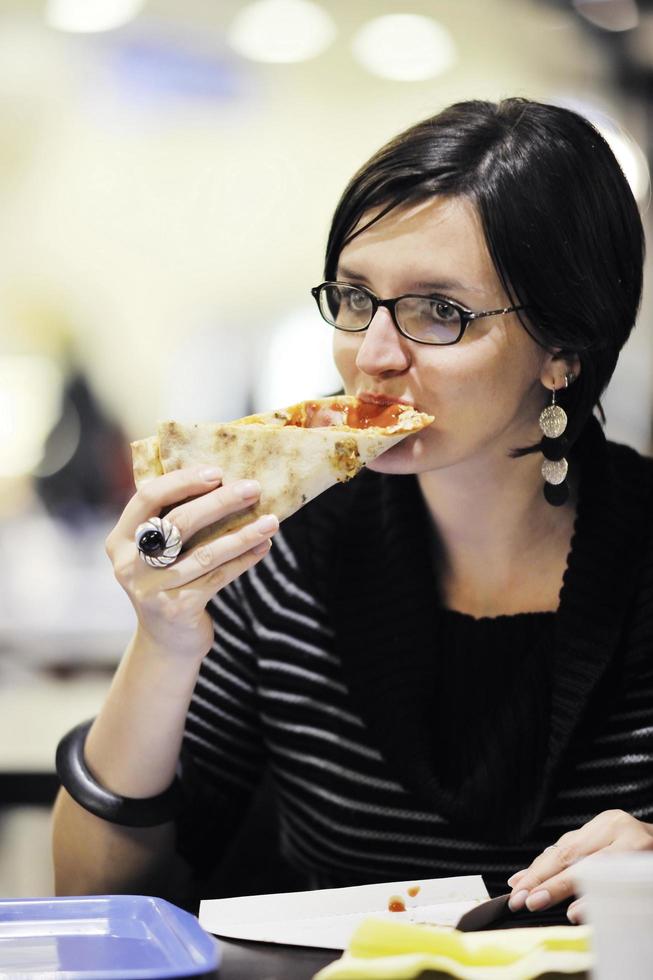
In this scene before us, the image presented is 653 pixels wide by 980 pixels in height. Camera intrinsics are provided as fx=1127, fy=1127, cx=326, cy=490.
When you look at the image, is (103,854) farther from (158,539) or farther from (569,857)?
(569,857)

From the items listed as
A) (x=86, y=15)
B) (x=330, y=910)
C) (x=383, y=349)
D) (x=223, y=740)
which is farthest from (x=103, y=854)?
(x=86, y=15)

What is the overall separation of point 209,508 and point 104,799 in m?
0.47

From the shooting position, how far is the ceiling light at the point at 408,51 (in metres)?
3.33

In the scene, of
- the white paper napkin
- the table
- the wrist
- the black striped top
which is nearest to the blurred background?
the black striped top

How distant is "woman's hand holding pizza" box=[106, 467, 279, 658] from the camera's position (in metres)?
1.33

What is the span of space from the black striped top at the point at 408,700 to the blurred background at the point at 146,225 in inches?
60.8

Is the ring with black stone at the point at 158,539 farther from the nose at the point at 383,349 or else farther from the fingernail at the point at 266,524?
the nose at the point at 383,349

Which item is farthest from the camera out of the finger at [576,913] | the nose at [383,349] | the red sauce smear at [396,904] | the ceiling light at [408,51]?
the ceiling light at [408,51]

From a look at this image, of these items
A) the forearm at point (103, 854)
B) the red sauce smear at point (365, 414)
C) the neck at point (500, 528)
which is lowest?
the forearm at point (103, 854)

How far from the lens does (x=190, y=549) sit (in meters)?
1.36

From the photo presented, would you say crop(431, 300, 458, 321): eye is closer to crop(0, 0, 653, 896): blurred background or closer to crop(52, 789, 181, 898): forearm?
crop(52, 789, 181, 898): forearm

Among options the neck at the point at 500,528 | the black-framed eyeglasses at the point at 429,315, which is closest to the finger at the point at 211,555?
the black-framed eyeglasses at the point at 429,315

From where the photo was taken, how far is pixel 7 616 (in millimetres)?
3371

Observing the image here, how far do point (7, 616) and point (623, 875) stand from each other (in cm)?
286
